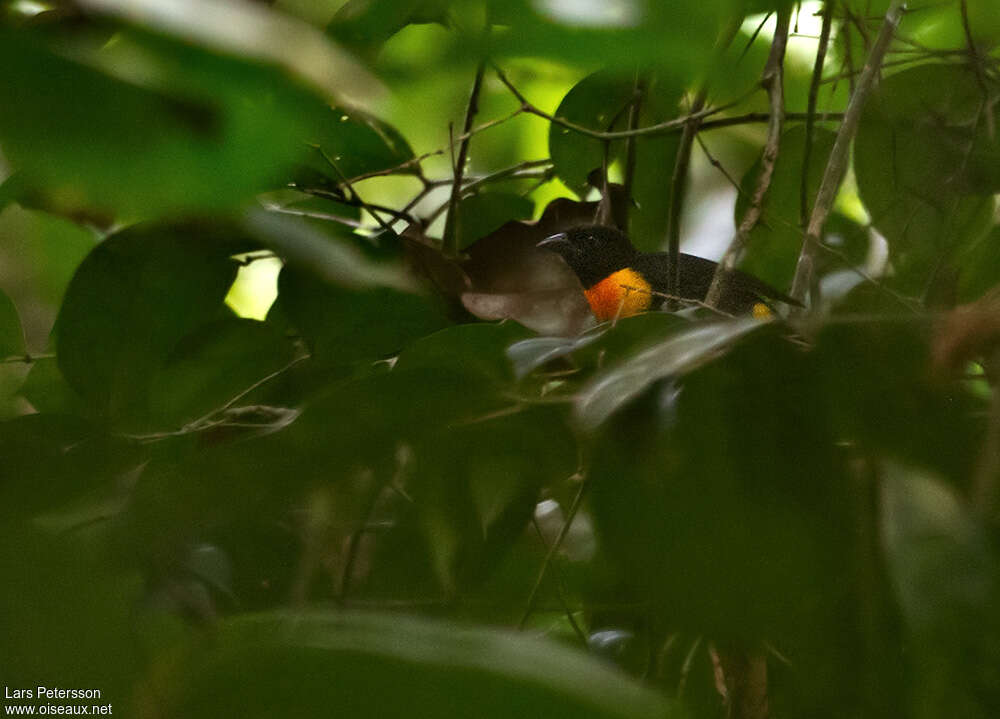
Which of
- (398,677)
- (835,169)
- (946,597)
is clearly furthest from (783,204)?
(398,677)

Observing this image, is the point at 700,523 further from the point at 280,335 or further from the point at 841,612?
the point at 280,335

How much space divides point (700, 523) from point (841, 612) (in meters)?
0.09

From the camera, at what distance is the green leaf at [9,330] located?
52.7 inches

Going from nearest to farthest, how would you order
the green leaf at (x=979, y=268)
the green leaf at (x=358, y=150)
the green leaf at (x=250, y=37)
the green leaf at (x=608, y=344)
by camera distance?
the green leaf at (x=250, y=37), the green leaf at (x=358, y=150), the green leaf at (x=608, y=344), the green leaf at (x=979, y=268)

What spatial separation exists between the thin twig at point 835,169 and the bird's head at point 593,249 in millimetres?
496

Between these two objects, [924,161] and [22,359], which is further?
[924,161]

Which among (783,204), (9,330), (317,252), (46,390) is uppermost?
(317,252)

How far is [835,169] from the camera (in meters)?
1.38

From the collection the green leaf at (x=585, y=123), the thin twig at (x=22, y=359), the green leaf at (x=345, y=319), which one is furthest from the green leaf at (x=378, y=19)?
the green leaf at (x=585, y=123)

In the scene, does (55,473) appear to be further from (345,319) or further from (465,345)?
(345,319)

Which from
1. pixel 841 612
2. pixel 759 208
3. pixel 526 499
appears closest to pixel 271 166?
pixel 841 612

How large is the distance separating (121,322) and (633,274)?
5.50 feet

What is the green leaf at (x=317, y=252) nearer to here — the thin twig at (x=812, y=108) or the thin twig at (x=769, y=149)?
the thin twig at (x=769, y=149)

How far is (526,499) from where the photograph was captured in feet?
2.97
